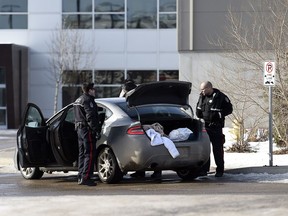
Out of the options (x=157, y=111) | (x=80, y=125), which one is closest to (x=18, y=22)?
(x=157, y=111)

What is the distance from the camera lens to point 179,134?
11.9 m

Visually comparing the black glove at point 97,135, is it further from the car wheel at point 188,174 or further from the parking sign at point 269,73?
the parking sign at point 269,73

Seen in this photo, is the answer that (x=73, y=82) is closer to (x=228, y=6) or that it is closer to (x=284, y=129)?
(x=228, y=6)

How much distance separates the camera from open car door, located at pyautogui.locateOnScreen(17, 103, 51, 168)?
12.8m

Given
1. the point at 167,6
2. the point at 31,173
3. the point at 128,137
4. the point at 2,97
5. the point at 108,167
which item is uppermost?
the point at 167,6

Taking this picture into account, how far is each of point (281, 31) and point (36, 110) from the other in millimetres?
7379

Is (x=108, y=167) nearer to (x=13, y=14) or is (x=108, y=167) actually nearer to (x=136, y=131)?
(x=136, y=131)

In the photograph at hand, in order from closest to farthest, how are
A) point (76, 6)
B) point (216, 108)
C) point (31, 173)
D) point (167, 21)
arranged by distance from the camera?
point (216, 108), point (31, 173), point (167, 21), point (76, 6)

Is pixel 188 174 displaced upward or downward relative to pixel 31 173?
upward

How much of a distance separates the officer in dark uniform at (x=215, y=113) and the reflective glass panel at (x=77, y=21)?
24.8m

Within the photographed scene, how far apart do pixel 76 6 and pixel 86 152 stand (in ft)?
86.8

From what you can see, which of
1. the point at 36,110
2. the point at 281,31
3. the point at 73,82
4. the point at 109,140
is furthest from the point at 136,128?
the point at 73,82

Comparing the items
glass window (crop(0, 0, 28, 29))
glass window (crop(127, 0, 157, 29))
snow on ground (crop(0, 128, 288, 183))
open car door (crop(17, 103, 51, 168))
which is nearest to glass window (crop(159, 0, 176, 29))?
glass window (crop(127, 0, 157, 29))

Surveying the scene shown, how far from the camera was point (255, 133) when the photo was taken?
755 inches
